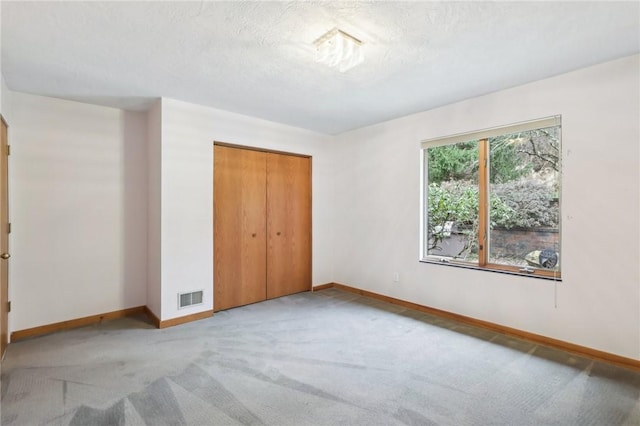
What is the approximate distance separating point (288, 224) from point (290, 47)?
2707mm

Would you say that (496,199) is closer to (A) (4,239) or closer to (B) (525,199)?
(B) (525,199)

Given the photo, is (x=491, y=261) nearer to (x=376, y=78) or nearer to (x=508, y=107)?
(x=508, y=107)

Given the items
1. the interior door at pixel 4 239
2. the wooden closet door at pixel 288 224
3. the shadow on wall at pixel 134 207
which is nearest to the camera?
the interior door at pixel 4 239

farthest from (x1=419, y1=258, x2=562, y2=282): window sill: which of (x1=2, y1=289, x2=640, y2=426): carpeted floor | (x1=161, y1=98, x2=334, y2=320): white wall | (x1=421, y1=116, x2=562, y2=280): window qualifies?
(x1=161, y1=98, x2=334, y2=320): white wall

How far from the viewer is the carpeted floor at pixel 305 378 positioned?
1930 millimetres

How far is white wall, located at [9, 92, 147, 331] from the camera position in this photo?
3.15 metres

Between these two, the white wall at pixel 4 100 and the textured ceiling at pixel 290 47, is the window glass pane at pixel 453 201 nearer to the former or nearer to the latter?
the textured ceiling at pixel 290 47

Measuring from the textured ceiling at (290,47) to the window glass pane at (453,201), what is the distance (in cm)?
68

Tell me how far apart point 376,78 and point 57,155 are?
3392mm

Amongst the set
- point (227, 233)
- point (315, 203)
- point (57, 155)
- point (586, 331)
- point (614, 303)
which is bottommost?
point (586, 331)

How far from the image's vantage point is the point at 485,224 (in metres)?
3.47

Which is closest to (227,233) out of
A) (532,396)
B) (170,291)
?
(170,291)

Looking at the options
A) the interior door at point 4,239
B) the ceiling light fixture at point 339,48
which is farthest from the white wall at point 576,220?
the interior door at point 4,239

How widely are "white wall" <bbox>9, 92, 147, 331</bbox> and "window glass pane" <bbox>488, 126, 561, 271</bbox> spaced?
4127mm
